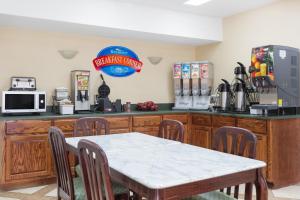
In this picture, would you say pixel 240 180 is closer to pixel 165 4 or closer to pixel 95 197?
pixel 95 197

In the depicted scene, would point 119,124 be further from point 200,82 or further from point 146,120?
point 200,82

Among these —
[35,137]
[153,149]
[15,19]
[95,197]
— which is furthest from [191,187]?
[15,19]

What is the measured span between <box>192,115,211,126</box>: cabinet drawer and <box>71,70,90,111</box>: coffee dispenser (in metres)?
1.70

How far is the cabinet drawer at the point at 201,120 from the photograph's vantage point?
169 inches

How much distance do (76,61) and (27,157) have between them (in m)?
1.68

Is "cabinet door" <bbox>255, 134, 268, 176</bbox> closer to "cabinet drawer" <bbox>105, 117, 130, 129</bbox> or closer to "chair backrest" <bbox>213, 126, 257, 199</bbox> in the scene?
"chair backrest" <bbox>213, 126, 257, 199</bbox>

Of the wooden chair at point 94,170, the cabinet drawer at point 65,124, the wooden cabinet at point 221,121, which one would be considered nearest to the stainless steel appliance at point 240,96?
the wooden cabinet at point 221,121

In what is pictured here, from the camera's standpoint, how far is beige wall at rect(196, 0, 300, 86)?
3.94 meters

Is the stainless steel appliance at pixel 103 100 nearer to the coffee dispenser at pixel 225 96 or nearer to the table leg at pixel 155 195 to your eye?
the coffee dispenser at pixel 225 96

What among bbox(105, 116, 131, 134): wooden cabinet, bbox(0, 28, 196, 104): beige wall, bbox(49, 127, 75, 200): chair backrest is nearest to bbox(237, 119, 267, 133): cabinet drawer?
bbox(105, 116, 131, 134): wooden cabinet

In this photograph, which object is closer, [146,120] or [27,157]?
[27,157]

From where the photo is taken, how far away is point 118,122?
13.3 feet

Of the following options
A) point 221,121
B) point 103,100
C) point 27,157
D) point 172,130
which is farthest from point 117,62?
point 172,130

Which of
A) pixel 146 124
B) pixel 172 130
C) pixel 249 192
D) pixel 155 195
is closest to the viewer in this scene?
pixel 155 195
